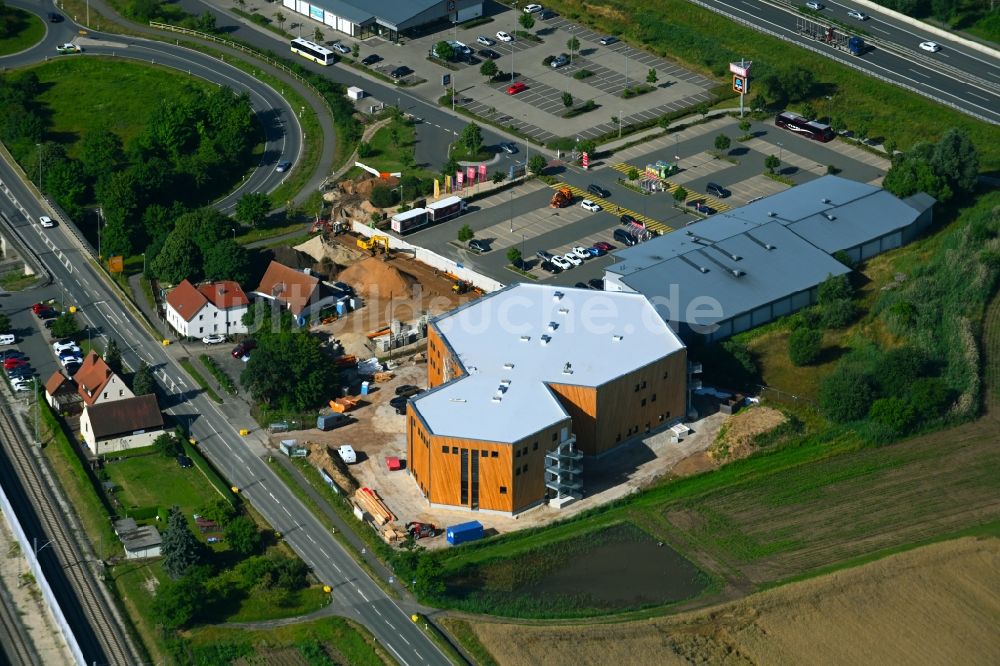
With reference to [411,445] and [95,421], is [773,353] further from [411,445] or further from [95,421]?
[95,421]

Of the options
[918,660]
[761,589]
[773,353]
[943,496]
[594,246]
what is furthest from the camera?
[594,246]

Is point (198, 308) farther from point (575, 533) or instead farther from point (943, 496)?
point (943, 496)

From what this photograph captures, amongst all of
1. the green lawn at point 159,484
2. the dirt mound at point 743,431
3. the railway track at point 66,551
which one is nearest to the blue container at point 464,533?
the green lawn at point 159,484

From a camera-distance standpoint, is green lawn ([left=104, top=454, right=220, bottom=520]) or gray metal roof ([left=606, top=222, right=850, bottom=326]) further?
gray metal roof ([left=606, top=222, right=850, bottom=326])

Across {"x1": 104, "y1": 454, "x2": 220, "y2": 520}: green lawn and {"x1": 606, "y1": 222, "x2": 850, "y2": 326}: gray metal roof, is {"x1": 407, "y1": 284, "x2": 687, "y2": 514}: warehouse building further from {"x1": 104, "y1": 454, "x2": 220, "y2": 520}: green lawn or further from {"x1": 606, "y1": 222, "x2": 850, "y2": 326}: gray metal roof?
{"x1": 104, "y1": 454, "x2": 220, "y2": 520}: green lawn

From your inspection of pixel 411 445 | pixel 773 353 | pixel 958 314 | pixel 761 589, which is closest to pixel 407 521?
pixel 411 445

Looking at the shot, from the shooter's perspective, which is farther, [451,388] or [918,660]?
[451,388]

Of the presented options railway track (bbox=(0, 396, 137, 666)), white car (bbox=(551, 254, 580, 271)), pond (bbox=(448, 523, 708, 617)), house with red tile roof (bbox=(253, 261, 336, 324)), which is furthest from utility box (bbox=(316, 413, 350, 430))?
white car (bbox=(551, 254, 580, 271))

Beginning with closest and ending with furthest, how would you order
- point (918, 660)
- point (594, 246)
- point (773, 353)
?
1. point (918, 660)
2. point (773, 353)
3. point (594, 246)
